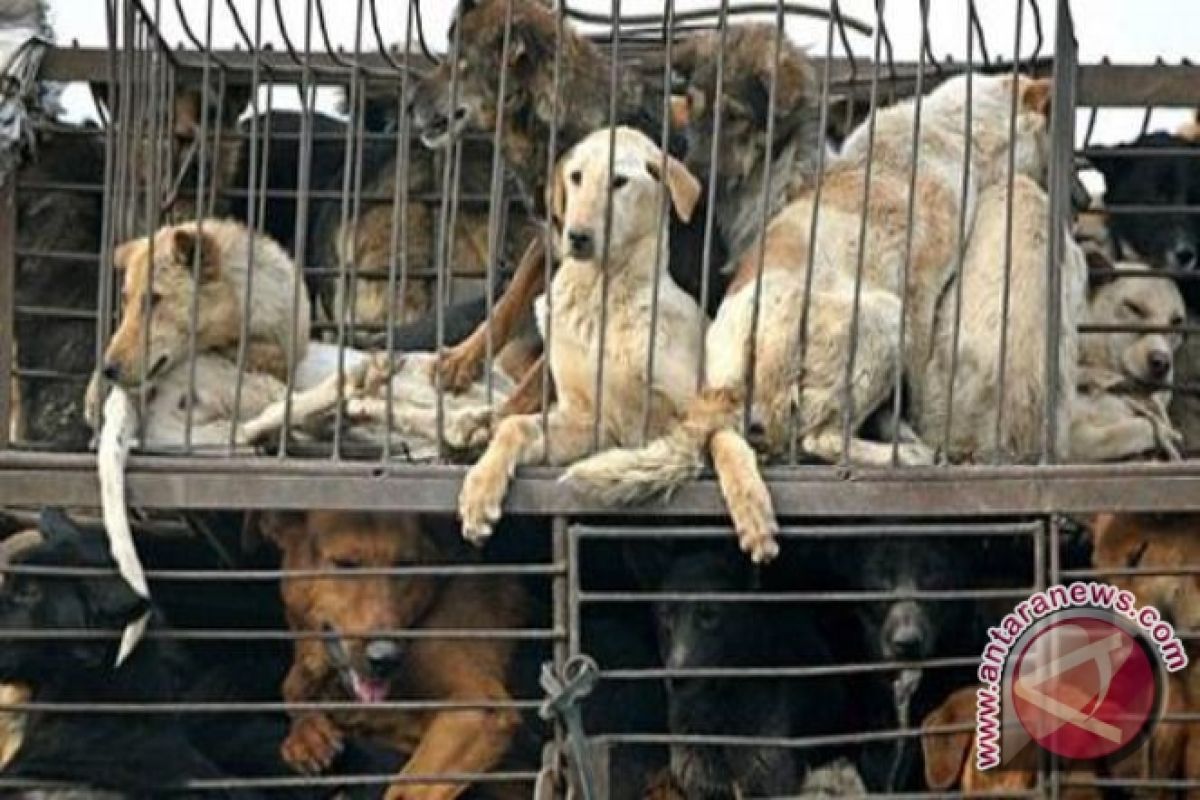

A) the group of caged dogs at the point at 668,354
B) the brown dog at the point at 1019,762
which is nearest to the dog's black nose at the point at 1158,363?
the group of caged dogs at the point at 668,354

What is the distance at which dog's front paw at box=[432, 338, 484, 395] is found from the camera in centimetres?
916

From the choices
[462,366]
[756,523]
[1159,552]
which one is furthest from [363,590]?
[1159,552]

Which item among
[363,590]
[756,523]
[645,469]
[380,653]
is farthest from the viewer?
[363,590]

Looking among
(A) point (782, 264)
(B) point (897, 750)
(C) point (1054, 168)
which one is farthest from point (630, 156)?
(B) point (897, 750)

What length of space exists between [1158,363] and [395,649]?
225 cm

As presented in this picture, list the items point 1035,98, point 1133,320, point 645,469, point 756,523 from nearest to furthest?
point 756,523, point 645,469, point 1035,98, point 1133,320

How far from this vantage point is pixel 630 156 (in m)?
8.71

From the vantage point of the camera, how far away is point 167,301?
9023mm

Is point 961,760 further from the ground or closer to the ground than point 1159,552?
closer to the ground

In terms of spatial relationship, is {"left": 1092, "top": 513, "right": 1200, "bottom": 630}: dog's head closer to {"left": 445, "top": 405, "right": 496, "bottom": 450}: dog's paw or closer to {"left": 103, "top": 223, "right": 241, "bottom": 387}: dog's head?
{"left": 445, "top": 405, "right": 496, "bottom": 450}: dog's paw

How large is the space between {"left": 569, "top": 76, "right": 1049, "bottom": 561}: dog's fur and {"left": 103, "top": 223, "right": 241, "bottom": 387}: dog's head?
3.85ft

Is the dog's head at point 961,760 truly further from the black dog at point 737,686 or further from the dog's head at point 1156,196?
the dog's head at point 1156,196

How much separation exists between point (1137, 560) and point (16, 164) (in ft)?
10.1

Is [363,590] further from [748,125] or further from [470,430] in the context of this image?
[748,125]
